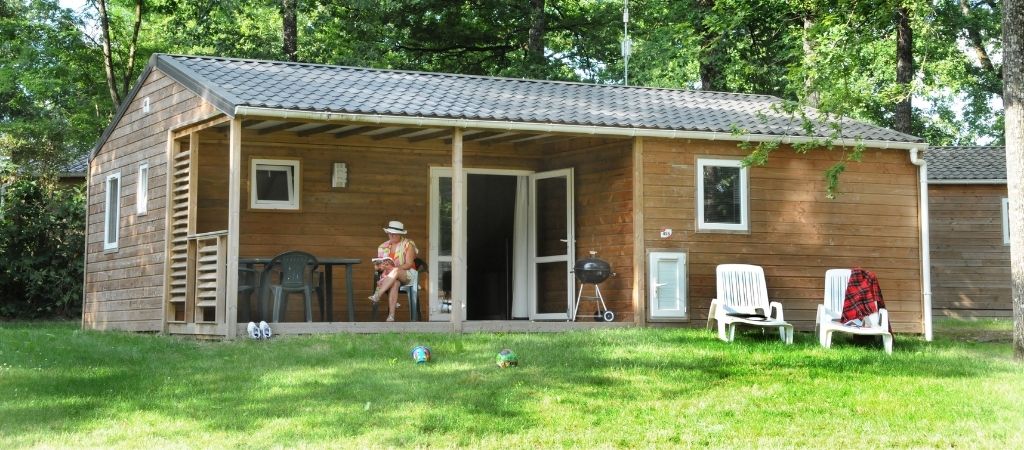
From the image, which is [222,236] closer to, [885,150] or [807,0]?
[885,150]

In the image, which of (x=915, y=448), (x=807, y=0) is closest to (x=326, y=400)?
(x=915, y=448)

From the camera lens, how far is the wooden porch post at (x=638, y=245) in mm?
13352

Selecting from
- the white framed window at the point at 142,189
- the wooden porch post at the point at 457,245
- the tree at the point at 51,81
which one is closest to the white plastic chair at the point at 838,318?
the wooden porch post at the point at 457,245

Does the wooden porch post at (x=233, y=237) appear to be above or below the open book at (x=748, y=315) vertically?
above

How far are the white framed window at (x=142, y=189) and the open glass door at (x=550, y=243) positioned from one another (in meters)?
4.73

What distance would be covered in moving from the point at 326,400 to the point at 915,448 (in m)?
3.95

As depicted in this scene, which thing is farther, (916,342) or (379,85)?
(379,85)

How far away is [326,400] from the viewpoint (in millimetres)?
8445

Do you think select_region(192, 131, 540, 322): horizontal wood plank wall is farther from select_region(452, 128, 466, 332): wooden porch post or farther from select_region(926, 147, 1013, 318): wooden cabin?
select_region(926, 147, 1013, 318): wooden cabin

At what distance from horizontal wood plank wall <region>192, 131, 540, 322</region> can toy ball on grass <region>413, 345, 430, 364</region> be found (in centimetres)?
470

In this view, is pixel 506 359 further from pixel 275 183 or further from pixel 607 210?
pixel 275 183

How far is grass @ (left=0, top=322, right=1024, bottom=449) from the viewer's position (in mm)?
7715

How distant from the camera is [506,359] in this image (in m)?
9.61

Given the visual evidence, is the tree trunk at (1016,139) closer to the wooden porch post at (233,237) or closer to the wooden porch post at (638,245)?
the wooden porch post at (638,245)
